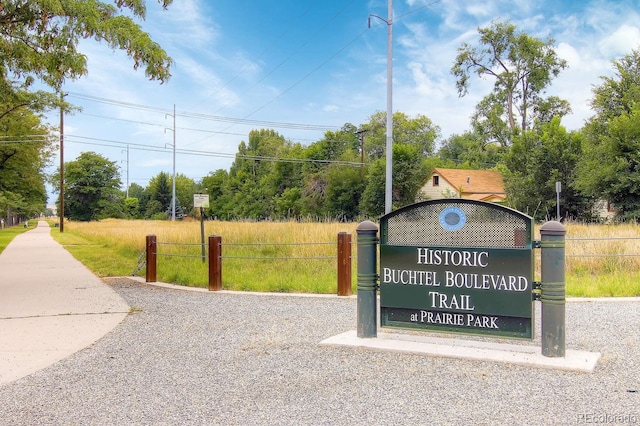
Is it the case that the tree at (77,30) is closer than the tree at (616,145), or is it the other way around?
the tree at (77,30)

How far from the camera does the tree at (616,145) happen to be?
25.0 meters

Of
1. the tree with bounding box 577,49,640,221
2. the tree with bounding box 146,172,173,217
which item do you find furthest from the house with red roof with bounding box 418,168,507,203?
the tree with bounding box 146,172,173,217

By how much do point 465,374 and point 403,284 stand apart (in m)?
1.15

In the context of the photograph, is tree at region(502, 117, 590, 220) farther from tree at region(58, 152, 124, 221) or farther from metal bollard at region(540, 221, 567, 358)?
tree at region(58, 152, 124, 221)

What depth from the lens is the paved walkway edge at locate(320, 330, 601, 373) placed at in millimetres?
4492

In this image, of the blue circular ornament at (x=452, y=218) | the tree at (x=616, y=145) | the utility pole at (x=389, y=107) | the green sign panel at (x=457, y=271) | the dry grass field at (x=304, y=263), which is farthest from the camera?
the tree at (x=616, y=145)

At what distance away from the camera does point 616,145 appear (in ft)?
84.3

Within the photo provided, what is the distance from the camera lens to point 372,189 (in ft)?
147

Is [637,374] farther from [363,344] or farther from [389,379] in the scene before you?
[363,344]

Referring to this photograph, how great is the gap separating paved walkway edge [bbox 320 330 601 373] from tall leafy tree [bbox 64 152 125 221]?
3592 inches

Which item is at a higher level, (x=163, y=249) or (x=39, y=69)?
(x=39, y=69)

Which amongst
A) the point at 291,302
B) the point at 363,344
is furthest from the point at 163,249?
the point at 363,344

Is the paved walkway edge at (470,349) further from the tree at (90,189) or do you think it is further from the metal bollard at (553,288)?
the tree at (90,189)

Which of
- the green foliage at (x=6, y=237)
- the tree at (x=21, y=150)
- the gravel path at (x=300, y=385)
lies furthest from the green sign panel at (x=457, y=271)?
the tree at (x=21, y=150)
